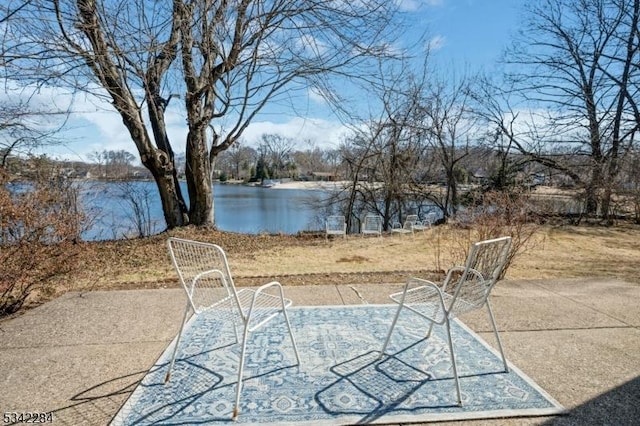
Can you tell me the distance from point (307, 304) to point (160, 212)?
29.2ft

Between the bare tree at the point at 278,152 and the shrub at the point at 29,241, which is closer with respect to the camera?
the shrub at the point at 29,241

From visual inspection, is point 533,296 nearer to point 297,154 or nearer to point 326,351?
point 326,351

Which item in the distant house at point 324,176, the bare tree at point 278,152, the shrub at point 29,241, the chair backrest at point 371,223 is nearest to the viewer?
the shrub at point 29,241

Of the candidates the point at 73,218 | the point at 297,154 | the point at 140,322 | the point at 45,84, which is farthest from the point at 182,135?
the point at 297,154

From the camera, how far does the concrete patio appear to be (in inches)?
71.9

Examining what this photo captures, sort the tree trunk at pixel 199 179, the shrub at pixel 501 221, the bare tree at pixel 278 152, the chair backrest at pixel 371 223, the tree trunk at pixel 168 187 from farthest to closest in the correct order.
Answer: the bare tree at pixel 278 152 → the chair backrest at pixel 371 223 → the tree trunk at pixel 199 179 → the tree trunk at pixel 168 187 → the shrub at pixel 501 221

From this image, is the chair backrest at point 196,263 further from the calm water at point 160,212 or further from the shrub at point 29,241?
the calm water at point 160,212

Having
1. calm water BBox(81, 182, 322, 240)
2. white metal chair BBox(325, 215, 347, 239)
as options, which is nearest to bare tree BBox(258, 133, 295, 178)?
calm water BBox(81, 182, 322, 240)

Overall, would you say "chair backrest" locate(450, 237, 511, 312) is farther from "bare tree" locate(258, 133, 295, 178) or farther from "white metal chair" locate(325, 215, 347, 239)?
"bare tree" locate(258, 133, 295, 178)

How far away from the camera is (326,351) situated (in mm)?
2350

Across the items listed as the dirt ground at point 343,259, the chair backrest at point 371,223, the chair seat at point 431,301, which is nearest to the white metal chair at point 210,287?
the chair seat at point 431,301

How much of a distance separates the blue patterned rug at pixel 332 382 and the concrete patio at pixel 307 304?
5.1 inches

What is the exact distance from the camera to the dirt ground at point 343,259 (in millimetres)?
4266

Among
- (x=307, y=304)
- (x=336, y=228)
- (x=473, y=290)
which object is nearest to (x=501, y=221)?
(x=473, y=290)
